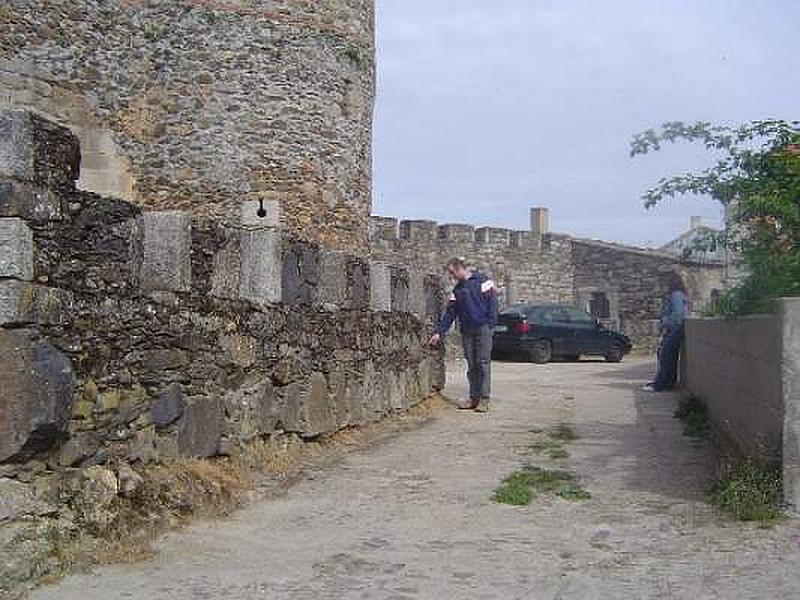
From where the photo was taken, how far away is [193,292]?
6.41m

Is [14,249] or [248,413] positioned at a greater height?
[14,249]

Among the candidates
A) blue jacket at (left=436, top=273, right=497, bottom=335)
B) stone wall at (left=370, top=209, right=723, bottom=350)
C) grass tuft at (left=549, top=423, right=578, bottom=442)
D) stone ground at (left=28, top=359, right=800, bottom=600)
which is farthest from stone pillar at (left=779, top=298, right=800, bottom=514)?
stone wall at (left=370, top=209, right=723, bottom=350)

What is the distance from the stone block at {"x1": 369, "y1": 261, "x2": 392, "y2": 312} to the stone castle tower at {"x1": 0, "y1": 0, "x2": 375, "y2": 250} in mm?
4502

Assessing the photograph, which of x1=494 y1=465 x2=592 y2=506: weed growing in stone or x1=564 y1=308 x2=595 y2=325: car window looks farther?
x1=564 y1=308 x2=595 y2=325: car window

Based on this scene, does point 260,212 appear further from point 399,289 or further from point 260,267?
point 260,267

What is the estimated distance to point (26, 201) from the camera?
190 inches

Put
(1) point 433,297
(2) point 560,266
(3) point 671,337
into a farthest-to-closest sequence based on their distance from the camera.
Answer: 1. (2) point 560,266
2. (3) point 671,337
3. (1) point 433,297

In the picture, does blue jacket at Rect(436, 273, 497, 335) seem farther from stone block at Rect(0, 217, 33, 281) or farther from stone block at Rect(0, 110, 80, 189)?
stone block at Rect(0, 217, 33, 281)

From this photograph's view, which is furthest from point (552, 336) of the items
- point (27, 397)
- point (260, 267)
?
point (27, 397)

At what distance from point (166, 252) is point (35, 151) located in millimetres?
1309

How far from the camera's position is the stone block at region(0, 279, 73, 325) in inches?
185

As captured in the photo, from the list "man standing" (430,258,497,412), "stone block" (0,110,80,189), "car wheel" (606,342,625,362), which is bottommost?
"car wheel" (606,342,625,362)

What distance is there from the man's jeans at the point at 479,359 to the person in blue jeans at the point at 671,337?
3738 mm

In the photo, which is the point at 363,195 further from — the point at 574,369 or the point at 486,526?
the point at 486,526
